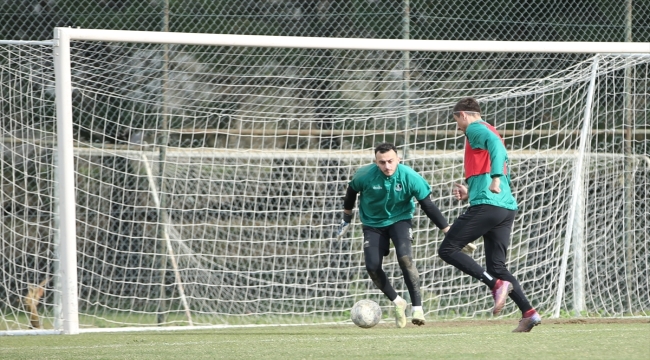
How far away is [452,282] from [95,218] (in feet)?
13.0

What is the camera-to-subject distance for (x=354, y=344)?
6.64 metres

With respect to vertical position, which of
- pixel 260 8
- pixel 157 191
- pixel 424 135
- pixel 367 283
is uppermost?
pixel 260 8

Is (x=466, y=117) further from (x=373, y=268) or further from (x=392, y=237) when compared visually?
(x=373, y=268)

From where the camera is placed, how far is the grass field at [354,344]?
5801 millimetres

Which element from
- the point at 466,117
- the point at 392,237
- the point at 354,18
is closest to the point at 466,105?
the point at 466,117

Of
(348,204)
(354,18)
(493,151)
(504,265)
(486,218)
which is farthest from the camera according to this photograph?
(354,18)

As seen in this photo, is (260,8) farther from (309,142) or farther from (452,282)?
(452,282)

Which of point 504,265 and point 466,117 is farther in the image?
point 466,117

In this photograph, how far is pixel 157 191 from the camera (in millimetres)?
10375

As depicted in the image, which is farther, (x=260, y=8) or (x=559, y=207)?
(x=260, y=8)

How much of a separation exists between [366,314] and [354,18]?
15.1ft

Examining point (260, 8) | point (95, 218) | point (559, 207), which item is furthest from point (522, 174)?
point (95, 218)

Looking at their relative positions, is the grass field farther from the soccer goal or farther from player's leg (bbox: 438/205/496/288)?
the soccer goal

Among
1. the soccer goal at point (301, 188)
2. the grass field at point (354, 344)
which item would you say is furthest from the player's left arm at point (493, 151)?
the soccer goal at point (301, 188)
